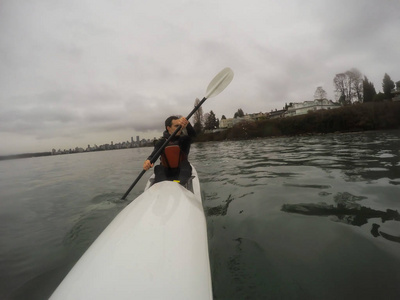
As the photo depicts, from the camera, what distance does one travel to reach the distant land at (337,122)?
101 ft

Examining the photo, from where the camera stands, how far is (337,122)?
35656mm

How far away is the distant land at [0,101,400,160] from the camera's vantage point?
30891mm

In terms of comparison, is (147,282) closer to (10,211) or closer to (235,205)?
(235,205)

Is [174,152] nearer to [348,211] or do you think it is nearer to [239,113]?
[348,211]

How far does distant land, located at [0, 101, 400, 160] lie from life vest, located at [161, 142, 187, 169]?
3973cm

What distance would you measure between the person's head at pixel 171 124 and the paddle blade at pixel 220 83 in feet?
4.88

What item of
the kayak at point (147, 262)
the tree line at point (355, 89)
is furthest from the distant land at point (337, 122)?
the kayak at point (147, 262)

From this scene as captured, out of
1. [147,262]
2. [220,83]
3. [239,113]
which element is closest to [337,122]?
[220,83]

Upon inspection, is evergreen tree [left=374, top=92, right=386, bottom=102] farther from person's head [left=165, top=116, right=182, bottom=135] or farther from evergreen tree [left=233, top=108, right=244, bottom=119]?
person's head [left=165, top=116, right=182, bottom=135]

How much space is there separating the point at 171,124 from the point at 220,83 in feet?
6.73

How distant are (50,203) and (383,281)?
6.49 metres

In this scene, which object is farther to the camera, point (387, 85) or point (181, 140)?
point (387, 85)

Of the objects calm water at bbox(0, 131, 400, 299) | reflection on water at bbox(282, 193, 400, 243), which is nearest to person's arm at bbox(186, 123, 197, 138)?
calm water at bbox(0, 131, 400, 299)

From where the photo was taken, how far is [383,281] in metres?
1.55
